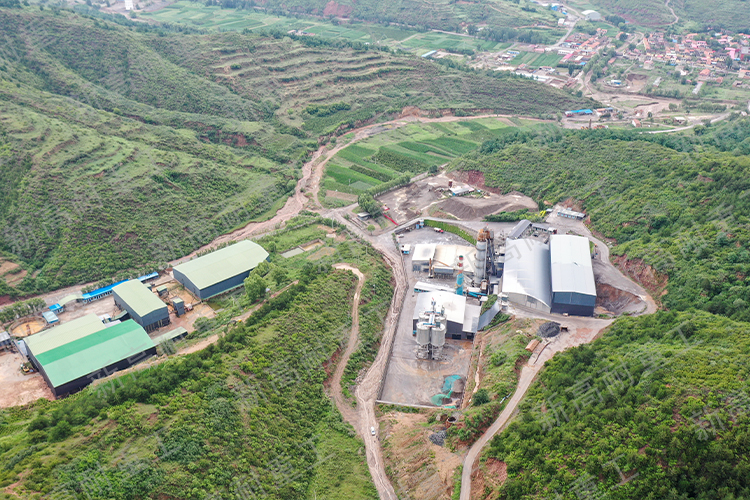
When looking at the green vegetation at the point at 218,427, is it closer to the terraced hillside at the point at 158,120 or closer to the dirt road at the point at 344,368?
the dirt road at the point at 344,368

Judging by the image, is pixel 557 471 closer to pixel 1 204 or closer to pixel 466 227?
pixel 466 227

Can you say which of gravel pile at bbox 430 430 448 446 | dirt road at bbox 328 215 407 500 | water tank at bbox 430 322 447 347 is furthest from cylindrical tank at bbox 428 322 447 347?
gravel pile at bbox 430 430 448 446

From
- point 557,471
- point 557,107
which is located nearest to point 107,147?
point 557,471

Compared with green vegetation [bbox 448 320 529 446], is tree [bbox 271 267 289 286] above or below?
below

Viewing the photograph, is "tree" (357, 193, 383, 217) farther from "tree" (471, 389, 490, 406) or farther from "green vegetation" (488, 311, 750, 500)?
"green vegetation" (488, 311, 750, 500)

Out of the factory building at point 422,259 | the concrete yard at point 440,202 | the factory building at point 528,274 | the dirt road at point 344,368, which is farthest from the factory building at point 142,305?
the factory building at point 528,274

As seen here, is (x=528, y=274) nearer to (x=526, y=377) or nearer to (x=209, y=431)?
(x=526, y=377)
